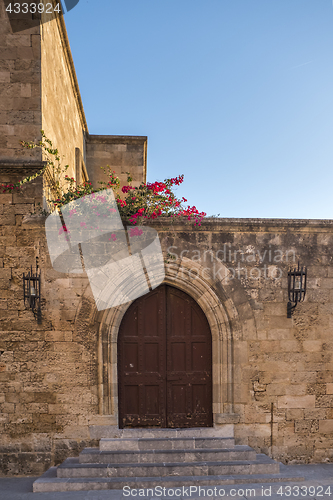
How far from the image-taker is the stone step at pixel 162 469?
427cm

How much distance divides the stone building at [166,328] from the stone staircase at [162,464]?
0.20 m

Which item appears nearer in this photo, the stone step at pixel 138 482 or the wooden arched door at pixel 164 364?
the stone step at pixel 138 482

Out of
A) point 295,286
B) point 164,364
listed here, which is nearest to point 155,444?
point 164,364

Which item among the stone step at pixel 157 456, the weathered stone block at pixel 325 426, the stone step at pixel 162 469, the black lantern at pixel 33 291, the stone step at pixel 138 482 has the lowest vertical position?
the stone step at pixel 138 482

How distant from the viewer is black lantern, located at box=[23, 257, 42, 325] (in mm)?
4656

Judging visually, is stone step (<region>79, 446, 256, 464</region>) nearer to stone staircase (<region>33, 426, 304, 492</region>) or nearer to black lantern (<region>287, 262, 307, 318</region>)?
stone staircase (<region>33, 426, 304, 492</region>)

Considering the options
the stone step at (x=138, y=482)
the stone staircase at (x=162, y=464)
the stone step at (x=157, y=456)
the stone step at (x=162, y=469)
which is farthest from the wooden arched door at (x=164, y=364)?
the stone step at (x=138, y=482)

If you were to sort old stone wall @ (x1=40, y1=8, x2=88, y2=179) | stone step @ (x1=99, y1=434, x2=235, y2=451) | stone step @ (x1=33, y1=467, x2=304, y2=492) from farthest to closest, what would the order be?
old stone wall @ (x1=40, y1=8, x2=88, y2=179) < stone step @ (x1=99, y1=434, x2=235, y2=451) < stone step @ (x1=33, y1=467, x2=304, y2=492)

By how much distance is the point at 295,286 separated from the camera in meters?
4.94

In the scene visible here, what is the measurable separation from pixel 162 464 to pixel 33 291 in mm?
2980

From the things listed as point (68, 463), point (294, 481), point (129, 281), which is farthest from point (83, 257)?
point (294, 481)

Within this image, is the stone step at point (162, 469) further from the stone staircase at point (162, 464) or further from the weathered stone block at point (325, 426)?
the weathered stone block at point (325, 426)

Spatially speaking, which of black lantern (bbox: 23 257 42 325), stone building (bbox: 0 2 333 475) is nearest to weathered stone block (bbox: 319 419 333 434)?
stone building (bbox: 0 2 333 475)

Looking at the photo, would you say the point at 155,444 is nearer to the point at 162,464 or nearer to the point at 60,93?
the point at 162,464
